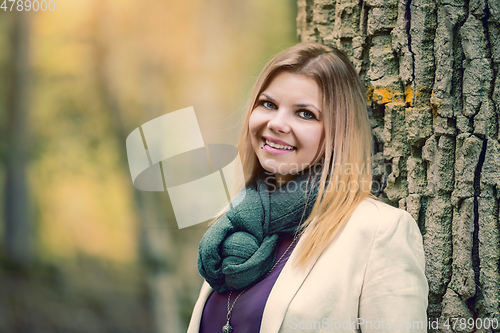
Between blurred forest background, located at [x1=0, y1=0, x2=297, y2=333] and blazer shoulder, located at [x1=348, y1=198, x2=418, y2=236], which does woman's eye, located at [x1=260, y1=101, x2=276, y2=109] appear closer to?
blazer shoulder, located at [x1=348, y1=198, x2=418, y2=236]

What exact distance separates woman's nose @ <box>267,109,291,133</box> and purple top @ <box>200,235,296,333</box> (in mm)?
165

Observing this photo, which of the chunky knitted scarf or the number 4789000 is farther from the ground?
the number 4789000

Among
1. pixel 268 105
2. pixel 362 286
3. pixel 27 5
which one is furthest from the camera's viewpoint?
pixel 27 5

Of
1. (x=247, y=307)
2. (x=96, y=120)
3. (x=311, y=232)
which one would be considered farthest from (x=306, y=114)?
(x=96, y=120)

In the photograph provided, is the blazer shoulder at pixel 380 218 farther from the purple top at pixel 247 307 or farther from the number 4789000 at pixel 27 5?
the number 4789000 at pixel 27 5

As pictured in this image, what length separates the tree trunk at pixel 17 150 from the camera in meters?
1.33

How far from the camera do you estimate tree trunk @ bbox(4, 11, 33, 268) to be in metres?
1.33

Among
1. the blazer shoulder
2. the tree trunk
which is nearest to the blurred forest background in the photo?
the tree trunk

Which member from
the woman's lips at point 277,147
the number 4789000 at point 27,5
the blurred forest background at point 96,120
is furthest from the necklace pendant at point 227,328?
the number 4789000 at point 27,5

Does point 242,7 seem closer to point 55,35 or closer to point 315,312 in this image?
point 55,35

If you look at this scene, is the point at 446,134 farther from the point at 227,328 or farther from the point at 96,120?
the point at 96,120

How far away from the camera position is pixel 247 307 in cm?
61

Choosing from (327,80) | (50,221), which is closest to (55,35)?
(50,221)

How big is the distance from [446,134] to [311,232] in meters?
0.24
